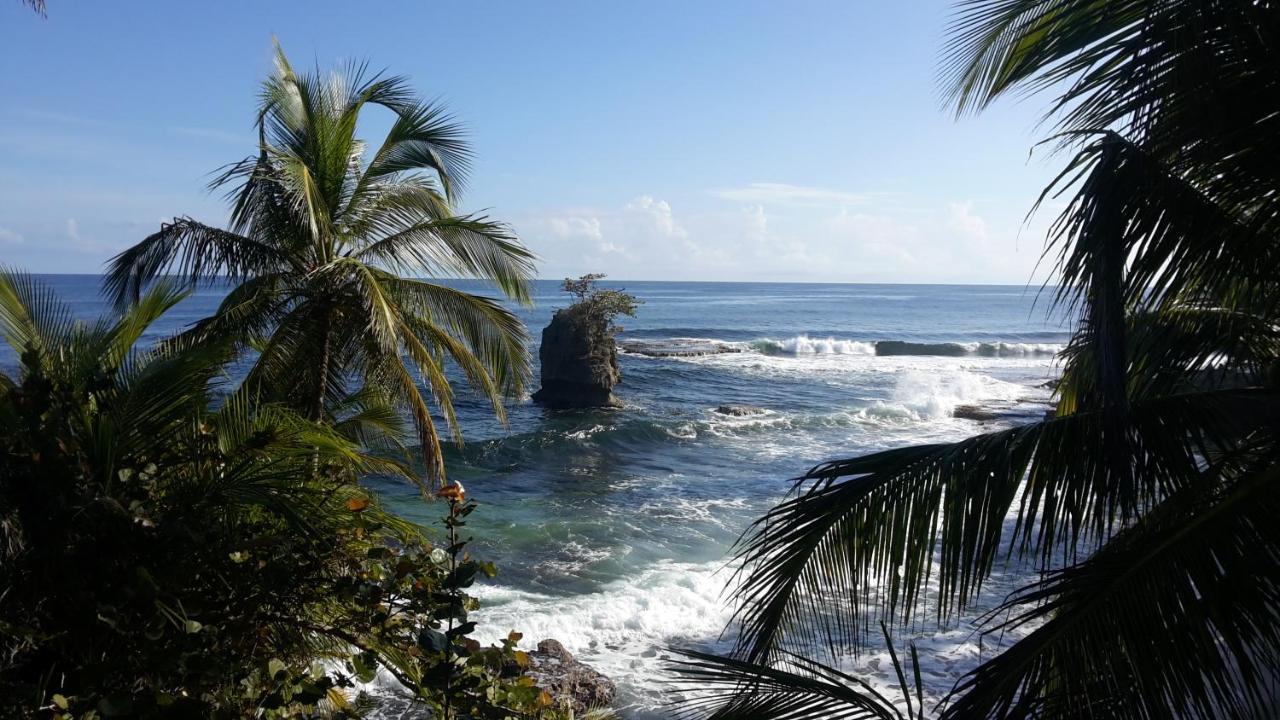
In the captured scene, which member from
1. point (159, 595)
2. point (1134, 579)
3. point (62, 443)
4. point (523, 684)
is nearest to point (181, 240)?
point (62, 443)

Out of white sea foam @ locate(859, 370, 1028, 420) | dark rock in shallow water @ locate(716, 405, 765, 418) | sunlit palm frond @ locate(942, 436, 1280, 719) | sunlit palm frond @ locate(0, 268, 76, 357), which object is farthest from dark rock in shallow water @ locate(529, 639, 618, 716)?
white sea foam @ locate(859, 370, 1028, 420)

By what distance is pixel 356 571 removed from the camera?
361 cm

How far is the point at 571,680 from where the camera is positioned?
885 cm

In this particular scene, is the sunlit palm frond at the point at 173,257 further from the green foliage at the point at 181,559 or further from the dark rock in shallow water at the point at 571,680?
the dark rock in shallow water at the point at 571,680

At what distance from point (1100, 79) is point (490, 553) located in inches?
506

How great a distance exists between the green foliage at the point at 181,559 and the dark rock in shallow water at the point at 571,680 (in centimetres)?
520

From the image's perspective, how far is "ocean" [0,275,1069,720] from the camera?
10.9 m

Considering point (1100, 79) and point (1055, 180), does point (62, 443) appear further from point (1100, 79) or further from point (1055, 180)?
point (1100, 79)

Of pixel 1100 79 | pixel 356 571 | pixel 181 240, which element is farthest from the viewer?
pixel 181 240

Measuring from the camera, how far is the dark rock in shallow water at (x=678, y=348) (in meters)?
48.6

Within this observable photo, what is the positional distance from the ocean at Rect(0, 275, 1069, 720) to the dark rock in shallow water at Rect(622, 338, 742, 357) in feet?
1.17

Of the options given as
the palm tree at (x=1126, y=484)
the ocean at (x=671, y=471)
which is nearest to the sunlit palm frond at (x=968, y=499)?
the palm tree at (x=1126, y=484)

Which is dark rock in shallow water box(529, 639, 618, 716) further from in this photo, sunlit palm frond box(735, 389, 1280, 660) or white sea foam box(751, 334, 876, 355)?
white sea foam box(751, 334, 876, 355)

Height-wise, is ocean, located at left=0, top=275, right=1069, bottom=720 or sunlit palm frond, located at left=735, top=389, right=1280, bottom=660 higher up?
sunlit palm frond, located at left=735, top=389, right=1280, bottom=660
